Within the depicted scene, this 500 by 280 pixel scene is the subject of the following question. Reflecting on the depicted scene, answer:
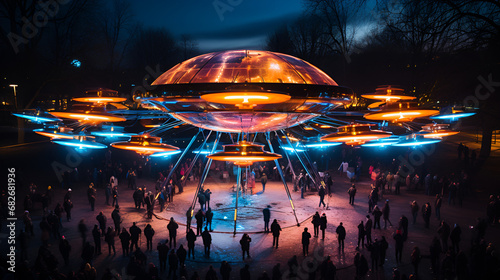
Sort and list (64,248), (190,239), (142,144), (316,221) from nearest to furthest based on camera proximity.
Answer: (142,144)
(64,248)
(190,239)
(316,221)

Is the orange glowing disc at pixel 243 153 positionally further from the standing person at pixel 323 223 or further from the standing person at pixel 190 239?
the standing person at pixel 323 223

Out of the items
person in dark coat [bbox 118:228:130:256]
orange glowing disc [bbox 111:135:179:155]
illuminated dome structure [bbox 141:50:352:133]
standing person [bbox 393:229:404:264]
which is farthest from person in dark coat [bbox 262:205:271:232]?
illuminated dome structure [bbox 141:50:352:133]

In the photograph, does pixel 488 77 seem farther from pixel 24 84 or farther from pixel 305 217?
pixel 24 84

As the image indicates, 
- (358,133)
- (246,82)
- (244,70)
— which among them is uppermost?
(244,70)

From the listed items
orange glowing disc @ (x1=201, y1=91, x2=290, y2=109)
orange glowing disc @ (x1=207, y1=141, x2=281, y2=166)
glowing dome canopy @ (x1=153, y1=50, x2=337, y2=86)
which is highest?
glowing dome canopy @ (x1=153, y1=50, x2=337, y2=86)

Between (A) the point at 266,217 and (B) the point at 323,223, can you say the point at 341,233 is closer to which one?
Result: (B) the point at 323,223

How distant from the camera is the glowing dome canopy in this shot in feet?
23.2

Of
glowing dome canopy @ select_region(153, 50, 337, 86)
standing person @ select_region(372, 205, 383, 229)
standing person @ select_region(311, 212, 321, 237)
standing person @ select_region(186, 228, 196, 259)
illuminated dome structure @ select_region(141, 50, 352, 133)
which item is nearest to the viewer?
illuminated dome structure @ select_region(141, 50, 352, 133)

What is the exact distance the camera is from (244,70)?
23.7ft

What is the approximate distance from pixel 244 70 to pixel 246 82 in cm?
103

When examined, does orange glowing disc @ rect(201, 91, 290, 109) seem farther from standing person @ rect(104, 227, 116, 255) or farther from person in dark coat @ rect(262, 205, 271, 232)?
person in dark coat @ rect(262, 205, 271, 232)

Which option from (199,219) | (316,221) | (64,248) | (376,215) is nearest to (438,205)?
(376,215)

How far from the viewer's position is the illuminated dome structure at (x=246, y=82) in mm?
6016

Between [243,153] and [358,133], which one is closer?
[243,153]
